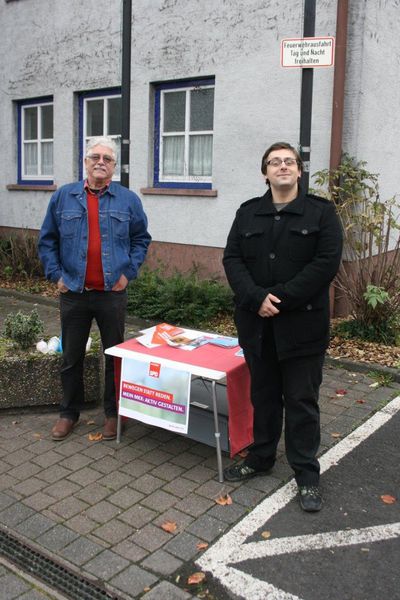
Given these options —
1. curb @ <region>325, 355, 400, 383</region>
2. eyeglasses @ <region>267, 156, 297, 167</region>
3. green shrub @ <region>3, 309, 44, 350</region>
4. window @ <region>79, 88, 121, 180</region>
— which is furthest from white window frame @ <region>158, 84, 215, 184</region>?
eyeglasses @ <region>267, 156, 297, 167</region>

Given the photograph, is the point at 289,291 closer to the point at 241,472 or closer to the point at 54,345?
the point at 241,472

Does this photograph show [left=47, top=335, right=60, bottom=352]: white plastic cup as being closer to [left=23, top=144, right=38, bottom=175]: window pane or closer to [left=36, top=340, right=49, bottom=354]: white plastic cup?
[left=36, top=340, right=49, bottom=354]: white plastic cup

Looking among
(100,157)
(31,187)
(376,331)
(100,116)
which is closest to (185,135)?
(100,116)

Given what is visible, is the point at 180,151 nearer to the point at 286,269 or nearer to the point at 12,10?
the point at 12,10

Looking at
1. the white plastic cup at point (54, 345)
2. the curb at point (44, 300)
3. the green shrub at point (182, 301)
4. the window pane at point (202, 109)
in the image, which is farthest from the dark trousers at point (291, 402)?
the window pane at point (202, 109)

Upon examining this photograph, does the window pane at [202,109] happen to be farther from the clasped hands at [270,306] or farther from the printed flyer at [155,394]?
the clasped hands at [270,306]

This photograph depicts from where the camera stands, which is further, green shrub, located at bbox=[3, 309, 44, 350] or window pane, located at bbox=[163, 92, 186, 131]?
window pane, located at bbox=[163, 92, 186, 131]

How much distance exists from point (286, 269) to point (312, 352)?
0.48 meters

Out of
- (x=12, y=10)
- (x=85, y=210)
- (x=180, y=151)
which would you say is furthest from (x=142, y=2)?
(x=85, y=210)

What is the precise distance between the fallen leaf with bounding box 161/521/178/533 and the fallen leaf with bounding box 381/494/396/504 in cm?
124

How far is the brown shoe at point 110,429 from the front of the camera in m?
4.30

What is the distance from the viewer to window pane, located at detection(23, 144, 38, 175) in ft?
36.2

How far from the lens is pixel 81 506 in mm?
3434

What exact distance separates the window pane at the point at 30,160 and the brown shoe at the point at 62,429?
766 centimetres
